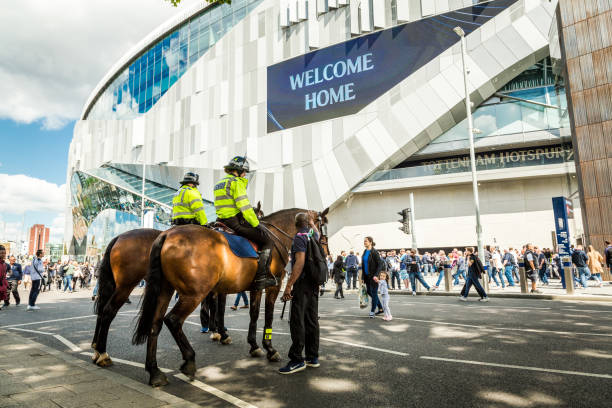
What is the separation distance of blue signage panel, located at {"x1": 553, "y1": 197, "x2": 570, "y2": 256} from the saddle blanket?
1569 centimetres

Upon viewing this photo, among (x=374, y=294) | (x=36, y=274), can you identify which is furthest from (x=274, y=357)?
(x=36, y=274)

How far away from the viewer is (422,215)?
2875cm

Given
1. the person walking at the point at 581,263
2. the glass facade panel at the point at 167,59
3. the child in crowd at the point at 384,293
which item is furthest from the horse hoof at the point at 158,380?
the glass facade panel at the point at 167,59

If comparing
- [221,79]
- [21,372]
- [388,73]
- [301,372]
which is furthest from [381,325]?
[221,79]

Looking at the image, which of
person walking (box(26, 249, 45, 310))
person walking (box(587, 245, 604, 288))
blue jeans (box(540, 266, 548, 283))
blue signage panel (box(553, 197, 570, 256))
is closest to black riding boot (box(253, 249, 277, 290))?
person walking (box(26, 249, 45, 310))

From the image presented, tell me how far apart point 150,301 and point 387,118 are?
25723 mm

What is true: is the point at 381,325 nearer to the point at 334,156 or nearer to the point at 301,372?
the point at 301,372

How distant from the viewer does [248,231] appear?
5.35 meters

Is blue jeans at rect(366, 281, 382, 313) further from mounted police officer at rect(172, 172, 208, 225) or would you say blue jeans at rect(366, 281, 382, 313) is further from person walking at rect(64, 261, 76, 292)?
person walking at rect(64, 261, 76, 292)

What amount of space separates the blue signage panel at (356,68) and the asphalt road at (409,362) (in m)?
23.6

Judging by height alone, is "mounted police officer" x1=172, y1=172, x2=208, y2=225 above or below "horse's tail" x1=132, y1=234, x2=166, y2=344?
above

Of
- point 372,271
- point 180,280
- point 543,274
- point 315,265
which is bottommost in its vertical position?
point 543,274

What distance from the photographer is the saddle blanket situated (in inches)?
199

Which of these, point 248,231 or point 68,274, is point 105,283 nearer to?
point 248,231
